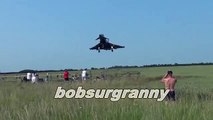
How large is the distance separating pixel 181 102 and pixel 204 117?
3.81 feet

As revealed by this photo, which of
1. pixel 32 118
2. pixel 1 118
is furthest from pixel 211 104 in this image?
pixel 1 118

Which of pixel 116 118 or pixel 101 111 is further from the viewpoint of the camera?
pixel 101 111

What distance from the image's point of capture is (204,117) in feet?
19.3

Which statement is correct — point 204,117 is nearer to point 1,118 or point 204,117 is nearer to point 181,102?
point 181,102

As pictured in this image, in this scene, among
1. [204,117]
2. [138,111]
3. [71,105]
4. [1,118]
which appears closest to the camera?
[204,117]

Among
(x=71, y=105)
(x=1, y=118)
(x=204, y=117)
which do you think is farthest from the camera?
(x=71, y=105)

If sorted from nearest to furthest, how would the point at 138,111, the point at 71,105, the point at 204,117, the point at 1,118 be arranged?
1. the point at 204,117
2. the point at 138,111
3. the point at 1,118
4. the point at 71,105

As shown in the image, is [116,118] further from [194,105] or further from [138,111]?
[194,105]

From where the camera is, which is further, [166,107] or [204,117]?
[166,107]

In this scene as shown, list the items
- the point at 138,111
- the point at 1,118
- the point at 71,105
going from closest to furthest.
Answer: the point at 138,111, the point at 1,118, the point at 71,105

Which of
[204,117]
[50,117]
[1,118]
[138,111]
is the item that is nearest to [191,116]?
[204,117]

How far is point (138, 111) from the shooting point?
21.2 feet

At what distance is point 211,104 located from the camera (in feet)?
22.2

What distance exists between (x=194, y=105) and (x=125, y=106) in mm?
899
